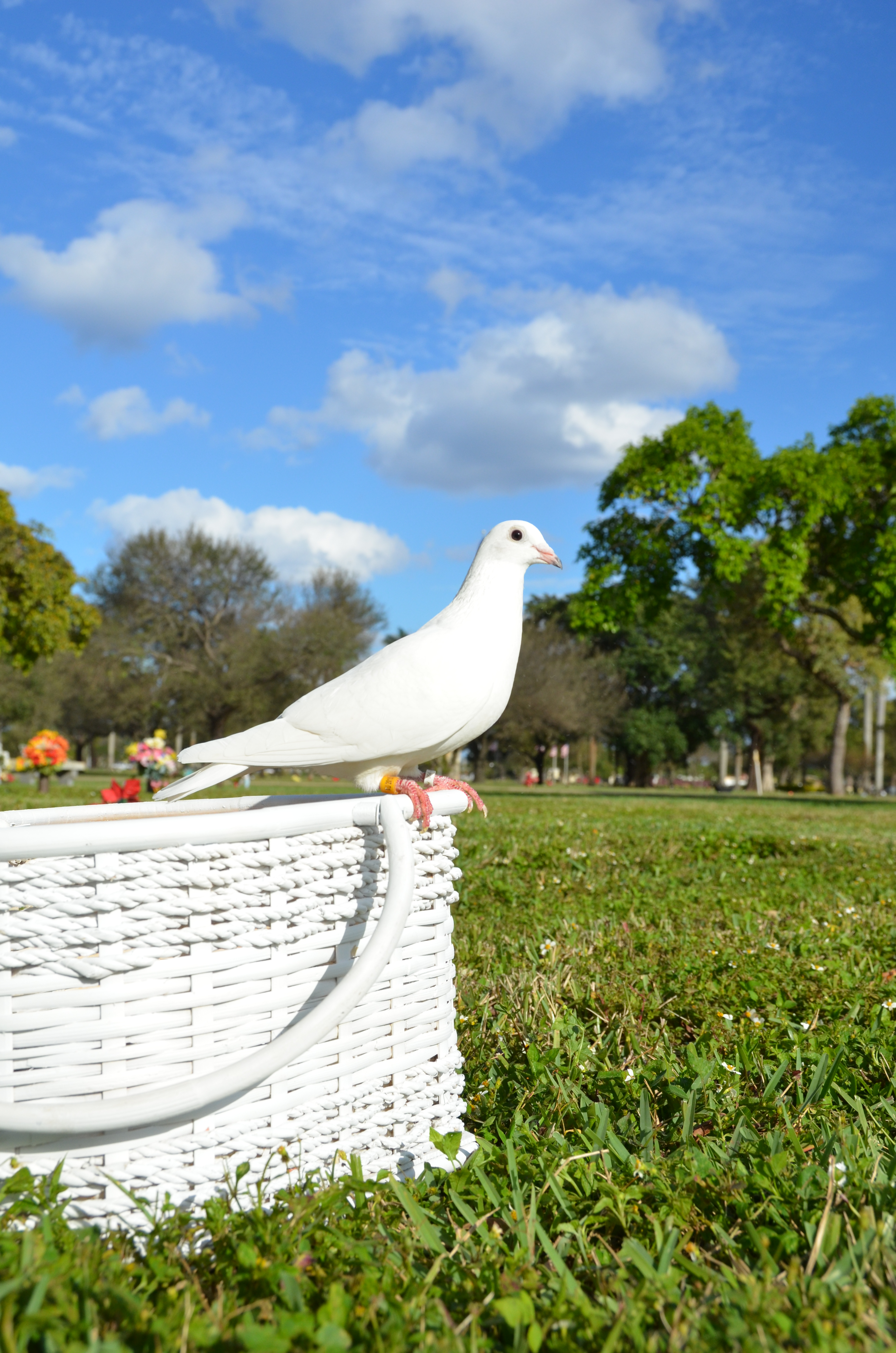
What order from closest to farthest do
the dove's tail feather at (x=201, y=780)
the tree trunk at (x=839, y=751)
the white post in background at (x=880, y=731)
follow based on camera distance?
the dove's tail feather at (x=201, y=780) → the tree trunk at (x=839, y=751) → the white post in background at (x=880, y=731)

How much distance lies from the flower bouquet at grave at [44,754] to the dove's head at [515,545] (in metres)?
12.7

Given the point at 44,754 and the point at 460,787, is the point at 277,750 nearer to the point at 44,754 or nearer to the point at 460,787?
the point at 460,787

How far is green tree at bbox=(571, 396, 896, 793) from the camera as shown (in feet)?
65.1

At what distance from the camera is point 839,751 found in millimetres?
31000

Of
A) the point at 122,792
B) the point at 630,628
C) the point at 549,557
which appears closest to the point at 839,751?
the point at 630,628

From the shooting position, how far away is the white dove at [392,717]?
7.41 feet

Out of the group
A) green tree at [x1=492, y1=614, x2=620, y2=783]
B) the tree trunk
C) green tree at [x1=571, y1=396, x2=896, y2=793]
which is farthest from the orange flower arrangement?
the tree trunk

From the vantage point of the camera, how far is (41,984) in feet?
5.14

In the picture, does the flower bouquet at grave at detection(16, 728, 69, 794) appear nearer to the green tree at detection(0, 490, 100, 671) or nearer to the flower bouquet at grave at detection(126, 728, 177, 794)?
the flower bouquet at grave at detection(126, 728, 177, 794)

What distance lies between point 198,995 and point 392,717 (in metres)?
0.86

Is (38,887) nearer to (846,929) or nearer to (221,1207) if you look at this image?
(221,1207)

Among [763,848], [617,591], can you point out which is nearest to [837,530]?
[617,591]

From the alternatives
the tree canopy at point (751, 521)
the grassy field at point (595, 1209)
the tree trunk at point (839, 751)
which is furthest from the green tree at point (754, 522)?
the grassy field at point (595, 1209)

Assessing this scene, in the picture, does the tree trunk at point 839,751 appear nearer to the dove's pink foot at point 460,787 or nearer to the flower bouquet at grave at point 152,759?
the flower bouquet at grave at point 152,759
